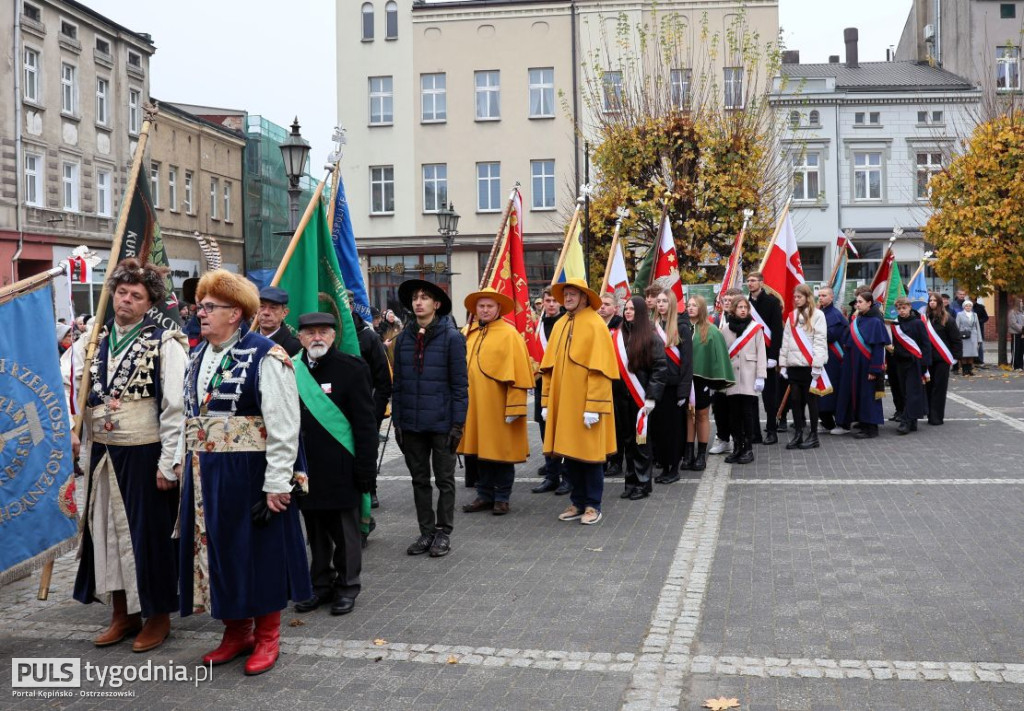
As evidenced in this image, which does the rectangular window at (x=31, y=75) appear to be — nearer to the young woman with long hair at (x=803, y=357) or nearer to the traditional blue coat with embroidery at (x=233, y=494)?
the young woman with long hair at (x=803, y=357)

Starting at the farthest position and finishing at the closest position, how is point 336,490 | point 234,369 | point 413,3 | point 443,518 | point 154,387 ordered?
1. point 413,3
2. point 443,518
3. point 336,490
4. point 154,387
5. point 234,369

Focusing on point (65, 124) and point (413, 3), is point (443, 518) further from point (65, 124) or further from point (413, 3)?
point (413, 3)

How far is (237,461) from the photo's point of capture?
5102 mm

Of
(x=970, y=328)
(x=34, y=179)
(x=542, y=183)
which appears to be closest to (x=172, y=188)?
(x=34, y=179)

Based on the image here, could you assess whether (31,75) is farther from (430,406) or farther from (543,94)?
(430,406)

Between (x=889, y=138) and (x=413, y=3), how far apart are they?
775 inches

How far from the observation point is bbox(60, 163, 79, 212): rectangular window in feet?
114

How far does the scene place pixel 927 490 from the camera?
9.91 metres

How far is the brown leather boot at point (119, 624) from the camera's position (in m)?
5.63

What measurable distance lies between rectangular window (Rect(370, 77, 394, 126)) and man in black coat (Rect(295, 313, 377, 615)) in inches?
1371

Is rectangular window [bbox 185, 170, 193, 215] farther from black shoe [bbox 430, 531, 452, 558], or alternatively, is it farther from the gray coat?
black shoe [bbox 430, 531, 452, 558]

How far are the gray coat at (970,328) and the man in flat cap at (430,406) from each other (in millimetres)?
20567

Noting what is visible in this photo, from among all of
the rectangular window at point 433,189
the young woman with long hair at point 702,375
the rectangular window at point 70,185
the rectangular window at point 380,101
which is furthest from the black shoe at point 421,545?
the rectangular window at point 380,101

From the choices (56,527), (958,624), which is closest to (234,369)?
(56,527)
